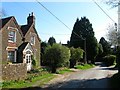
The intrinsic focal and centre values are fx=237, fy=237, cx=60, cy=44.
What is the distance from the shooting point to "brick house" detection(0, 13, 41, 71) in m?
32.4

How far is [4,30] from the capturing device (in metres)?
32.6

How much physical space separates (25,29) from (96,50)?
1357 inches

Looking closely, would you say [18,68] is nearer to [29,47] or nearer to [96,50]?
[29,47]

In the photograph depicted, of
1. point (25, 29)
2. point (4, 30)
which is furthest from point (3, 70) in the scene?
point (25, 29)

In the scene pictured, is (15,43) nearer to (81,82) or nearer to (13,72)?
(13,72)

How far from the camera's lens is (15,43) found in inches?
1374

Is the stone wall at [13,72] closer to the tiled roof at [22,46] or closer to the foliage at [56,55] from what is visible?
the foliage at [56,55]

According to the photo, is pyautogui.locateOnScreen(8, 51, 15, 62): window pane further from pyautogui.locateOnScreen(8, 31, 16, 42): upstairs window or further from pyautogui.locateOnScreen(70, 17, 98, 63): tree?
pyautogui.locateOnScreen(70, 17, 98, 63): tree

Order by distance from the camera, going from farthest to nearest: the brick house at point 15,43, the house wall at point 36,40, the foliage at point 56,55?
the house wall at point 36,40 < the foliage at point 56,55 < the brick house at point 15,43

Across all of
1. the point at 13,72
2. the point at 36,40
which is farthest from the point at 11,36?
the point at 13,72

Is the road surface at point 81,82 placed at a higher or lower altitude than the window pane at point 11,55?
lower

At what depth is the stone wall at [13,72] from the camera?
21.4 meters

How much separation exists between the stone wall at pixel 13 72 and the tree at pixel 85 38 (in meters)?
42.6

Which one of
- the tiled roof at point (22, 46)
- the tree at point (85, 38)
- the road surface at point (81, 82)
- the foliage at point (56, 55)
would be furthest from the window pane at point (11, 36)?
the tree at point (85, 38)
